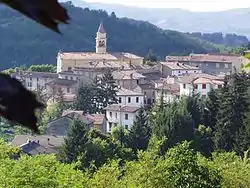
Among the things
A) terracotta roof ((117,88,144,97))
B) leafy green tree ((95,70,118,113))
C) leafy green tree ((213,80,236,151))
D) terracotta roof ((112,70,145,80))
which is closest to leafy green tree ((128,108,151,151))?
leafy green tree ((213,80,236,151))

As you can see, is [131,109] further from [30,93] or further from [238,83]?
[30,93]

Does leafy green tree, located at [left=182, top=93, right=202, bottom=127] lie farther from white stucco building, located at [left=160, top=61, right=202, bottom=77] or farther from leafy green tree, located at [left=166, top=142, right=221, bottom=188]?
white stucco building, located at [left=160, top=61, right=202, bottom=77]

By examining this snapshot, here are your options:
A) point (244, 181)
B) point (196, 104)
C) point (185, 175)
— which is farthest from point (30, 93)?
point (196, 104)

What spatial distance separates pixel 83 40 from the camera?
85500 millimetres

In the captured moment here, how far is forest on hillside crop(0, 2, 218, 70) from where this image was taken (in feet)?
250

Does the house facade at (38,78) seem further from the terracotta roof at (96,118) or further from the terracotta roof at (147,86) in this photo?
the terracotta roof at (96,118)

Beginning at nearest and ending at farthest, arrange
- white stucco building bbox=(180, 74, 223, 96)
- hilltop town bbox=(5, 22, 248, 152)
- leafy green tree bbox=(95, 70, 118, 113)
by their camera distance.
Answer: hilltop town bbox=(5, 22, 248, 152) → leafy green tree bbox=(95, 70, 118, 113) → white stucco building bbox=(180, 74, 223, 96)

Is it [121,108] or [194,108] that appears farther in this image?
[121,108]

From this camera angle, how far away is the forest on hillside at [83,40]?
7631cm

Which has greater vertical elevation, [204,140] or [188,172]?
[188,172]

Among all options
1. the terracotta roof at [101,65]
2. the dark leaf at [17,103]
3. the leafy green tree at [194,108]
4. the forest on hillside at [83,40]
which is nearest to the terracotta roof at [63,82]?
the terracotta roof at [101,65]

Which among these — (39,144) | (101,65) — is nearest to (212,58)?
(101,65)

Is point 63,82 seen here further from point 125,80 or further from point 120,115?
point 120,115

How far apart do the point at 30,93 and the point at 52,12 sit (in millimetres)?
63
